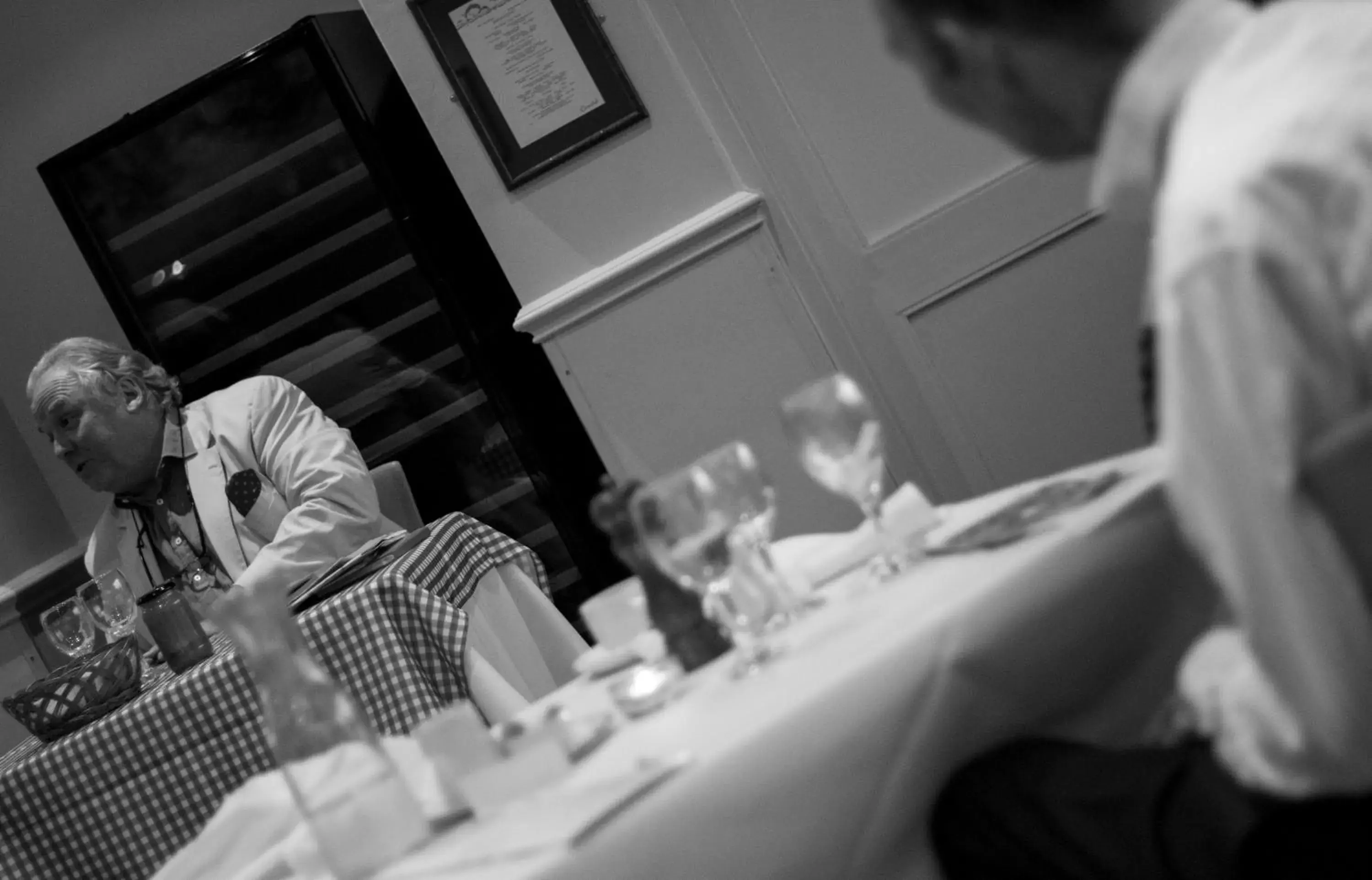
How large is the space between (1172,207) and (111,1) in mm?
4599

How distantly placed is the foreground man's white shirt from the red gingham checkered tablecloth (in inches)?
73.6

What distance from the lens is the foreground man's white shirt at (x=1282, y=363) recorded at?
2.35 ft

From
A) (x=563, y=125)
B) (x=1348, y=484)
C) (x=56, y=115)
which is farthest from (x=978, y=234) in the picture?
(x=56, y=115)

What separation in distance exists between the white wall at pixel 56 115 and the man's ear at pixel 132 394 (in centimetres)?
121

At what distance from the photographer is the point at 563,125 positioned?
11.2 ft

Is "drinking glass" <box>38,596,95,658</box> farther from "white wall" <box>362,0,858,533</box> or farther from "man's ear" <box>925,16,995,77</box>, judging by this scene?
"man's ear" <box>925,16,995,77</box>

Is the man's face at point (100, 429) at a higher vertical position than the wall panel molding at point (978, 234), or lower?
higher

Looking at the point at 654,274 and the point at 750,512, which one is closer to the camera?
the point at 750,512

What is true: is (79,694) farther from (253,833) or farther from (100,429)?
(253,833)

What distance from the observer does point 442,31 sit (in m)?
3.44

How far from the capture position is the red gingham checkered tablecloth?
2.44m

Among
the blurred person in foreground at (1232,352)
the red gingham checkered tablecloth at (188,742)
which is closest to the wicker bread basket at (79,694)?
the red gingham checkered tablecloth at (188,742)

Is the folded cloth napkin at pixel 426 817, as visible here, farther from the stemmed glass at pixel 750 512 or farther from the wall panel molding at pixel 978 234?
the wall panel molding at pixel 978 234

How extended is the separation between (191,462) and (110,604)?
0.91 metres
